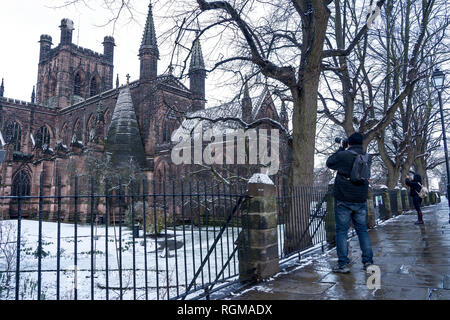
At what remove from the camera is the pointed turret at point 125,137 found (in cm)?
2928

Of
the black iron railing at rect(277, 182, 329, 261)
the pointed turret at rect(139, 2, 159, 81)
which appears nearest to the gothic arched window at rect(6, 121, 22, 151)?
the pointed turret at rect(139, 2, 159, 81)

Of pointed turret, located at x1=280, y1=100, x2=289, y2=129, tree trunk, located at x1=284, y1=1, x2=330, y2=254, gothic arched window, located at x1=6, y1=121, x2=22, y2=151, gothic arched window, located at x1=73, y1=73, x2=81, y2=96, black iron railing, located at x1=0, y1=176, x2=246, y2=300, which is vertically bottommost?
black iron railing, located at x1=0, y1=176, x2=246, y2=300

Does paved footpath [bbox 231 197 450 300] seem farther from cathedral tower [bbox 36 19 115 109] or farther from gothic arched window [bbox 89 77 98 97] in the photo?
gothic arched window [bbox 89 77 98 97]

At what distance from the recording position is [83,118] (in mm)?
39781

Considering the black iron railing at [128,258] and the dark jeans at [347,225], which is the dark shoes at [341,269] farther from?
the black iron railing at [128,258]

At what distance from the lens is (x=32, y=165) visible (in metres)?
36.9

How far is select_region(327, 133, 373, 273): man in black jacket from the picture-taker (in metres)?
4.84

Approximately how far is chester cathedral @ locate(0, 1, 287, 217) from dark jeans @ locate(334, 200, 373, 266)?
9.55m

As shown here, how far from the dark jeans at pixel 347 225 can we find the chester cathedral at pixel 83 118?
9.55 m

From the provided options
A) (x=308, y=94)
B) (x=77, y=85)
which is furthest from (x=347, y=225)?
(x=77, y=85)

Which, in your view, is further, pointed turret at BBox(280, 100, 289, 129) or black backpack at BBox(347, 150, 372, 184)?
pointed turret at BBox(280, 100, 289, 129)

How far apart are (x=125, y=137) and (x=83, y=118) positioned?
13015 mm

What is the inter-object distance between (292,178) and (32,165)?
1467 inches

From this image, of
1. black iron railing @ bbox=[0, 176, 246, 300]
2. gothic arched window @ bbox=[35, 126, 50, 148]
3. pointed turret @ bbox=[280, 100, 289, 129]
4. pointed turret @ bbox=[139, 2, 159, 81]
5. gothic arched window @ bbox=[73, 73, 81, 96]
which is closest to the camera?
black iron railing @ bbox=[0, 176, 246, 300]
